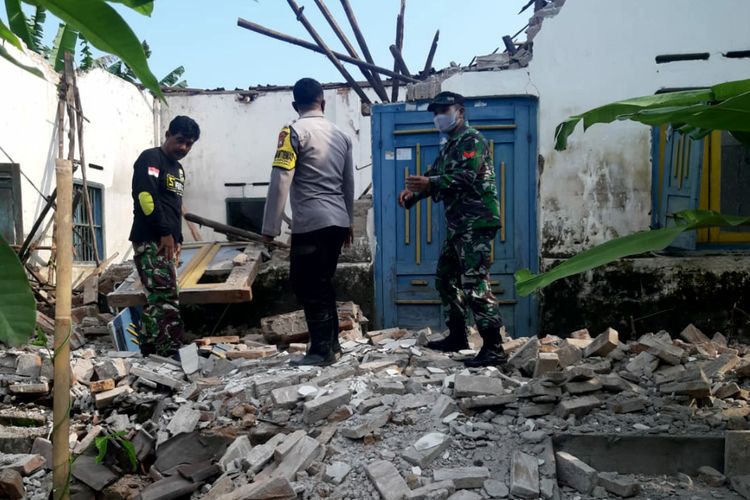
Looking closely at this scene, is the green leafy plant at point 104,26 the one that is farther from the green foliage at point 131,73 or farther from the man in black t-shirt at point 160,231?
the green foliage at point 131,73

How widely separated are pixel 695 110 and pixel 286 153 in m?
2.45

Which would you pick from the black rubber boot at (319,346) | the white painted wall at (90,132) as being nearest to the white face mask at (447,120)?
the black rubber boot at (319,346)

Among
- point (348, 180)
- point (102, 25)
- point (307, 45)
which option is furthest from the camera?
point (307, 45)

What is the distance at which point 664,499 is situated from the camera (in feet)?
8.66

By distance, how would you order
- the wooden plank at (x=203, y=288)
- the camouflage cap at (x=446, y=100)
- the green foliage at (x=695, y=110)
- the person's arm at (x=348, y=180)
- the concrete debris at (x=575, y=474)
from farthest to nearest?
1. the wooden plank at (x=203, y=288)
2. the person's arm at (x=348, y=180)
3. the camouflage cap at (x=446, y=100)
4. the concrete debris at (x=575, y=474)
5. the green foliage at (x=695, y=110)

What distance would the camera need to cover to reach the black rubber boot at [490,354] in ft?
13.0

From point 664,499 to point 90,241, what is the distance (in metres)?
8.98

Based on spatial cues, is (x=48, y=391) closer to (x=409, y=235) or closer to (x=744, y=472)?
(x=409, y=235)

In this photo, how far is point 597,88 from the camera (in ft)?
19.9

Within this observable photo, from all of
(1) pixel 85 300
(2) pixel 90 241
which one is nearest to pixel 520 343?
(1) pixel 85 300

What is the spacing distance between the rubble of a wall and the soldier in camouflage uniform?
0.30 m

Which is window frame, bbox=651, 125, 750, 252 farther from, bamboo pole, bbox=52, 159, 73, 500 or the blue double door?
bamboo pole, bbox=52, 159, 73, 500

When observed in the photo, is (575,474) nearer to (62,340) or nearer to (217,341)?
(62,340)

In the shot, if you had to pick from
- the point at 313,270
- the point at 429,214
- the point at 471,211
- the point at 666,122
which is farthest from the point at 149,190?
the point at 666,122
